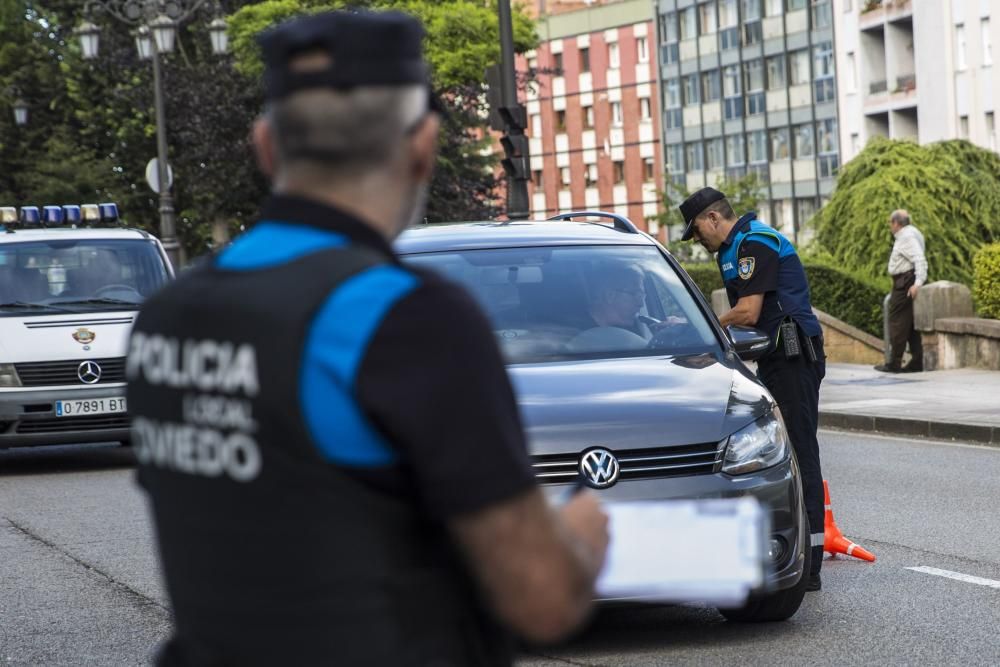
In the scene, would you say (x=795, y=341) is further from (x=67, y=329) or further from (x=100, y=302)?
(x=100, y=302)

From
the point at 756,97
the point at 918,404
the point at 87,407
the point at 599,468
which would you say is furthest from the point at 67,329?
the point at 756,97

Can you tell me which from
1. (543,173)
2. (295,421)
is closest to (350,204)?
(295,421)

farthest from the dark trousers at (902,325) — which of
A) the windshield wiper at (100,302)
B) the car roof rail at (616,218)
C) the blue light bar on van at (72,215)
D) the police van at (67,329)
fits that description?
the car roof rail at (616,218)

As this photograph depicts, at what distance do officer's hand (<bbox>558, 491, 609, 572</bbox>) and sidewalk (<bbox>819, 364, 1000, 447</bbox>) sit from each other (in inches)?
536

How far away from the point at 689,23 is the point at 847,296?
6559cm

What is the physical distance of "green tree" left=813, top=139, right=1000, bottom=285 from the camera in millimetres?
31344

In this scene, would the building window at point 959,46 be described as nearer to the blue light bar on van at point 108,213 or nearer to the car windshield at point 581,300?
the blue light bar on van at point 108,213

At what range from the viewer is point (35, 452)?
651 inches

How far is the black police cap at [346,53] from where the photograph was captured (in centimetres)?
217

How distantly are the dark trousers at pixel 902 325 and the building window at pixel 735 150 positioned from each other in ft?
214

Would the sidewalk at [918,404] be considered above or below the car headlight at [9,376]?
below

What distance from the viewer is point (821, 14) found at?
7906 cm

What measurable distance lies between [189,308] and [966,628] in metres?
5.50

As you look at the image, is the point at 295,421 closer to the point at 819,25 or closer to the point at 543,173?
the point at 819,25
